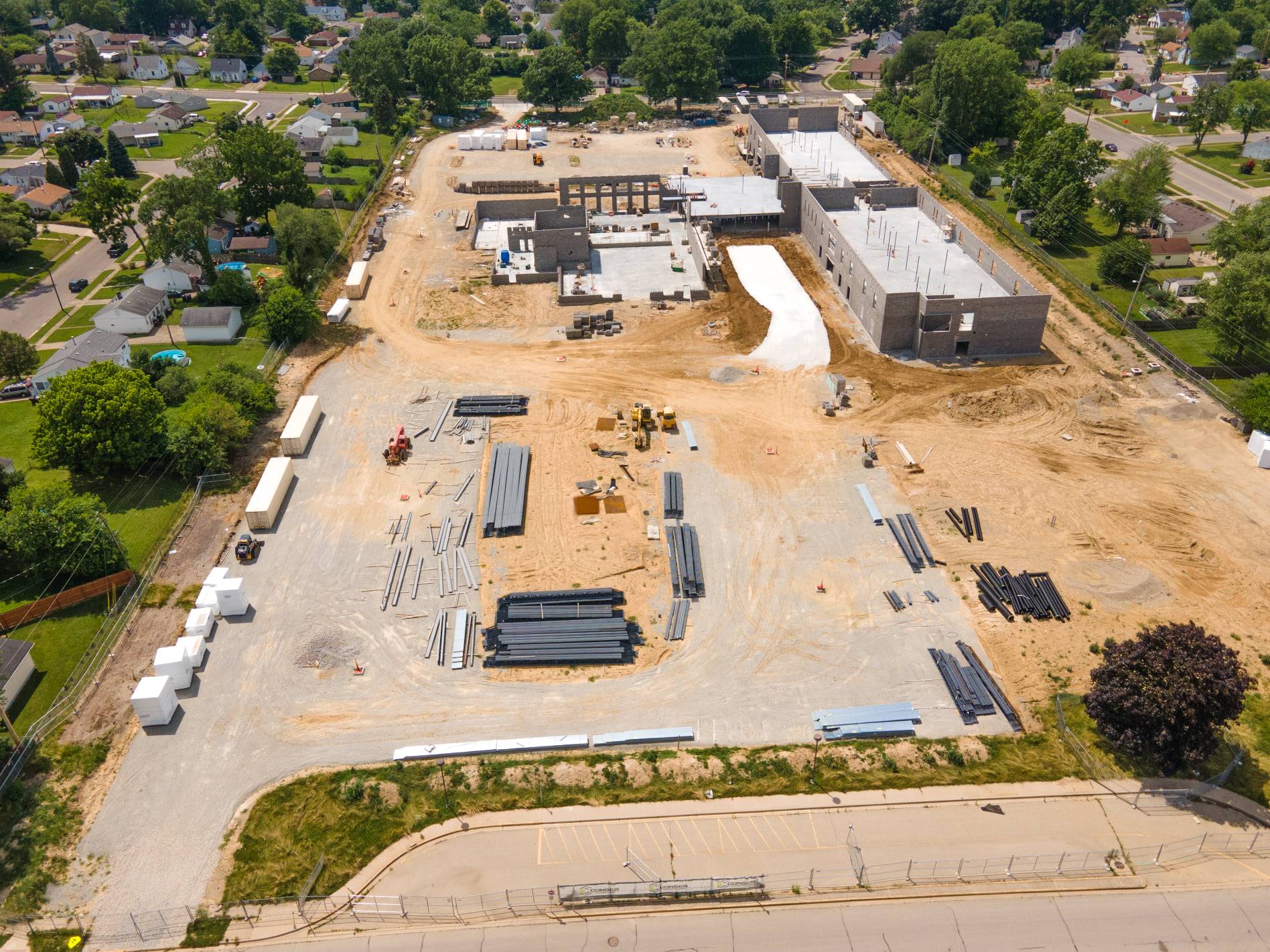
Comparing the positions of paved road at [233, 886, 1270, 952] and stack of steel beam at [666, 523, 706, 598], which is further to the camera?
stack of steel beam at [666, 523, 706, 598]

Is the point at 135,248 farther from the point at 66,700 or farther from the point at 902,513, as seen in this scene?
the point at 902,513

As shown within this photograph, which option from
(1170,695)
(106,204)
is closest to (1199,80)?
(1170,695)

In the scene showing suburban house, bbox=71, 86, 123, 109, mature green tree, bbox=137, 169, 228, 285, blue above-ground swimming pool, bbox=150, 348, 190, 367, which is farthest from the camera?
suburban house, bbox=71, 86, 123, 109

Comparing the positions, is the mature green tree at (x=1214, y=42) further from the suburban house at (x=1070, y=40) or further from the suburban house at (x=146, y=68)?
the suburban house at (x=146, y=68)

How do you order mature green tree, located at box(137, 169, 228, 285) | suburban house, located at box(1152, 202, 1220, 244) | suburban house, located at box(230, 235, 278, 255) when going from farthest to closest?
1. suburban house, located at box(230, 235, 278, 255)
2. suburban house, located at box(1152, 202, 1220, 244)
3. mature green tree, located at box(137, 169, 228, 285)

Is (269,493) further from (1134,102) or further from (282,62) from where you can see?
(1134,102)

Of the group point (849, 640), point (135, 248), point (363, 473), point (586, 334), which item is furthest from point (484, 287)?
point (849, 640)

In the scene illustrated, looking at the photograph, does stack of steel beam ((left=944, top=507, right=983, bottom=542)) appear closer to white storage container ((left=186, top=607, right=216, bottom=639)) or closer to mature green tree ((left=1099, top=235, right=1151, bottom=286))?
mature green tree ((left=1099, top=235, right=1151, bottom=286))

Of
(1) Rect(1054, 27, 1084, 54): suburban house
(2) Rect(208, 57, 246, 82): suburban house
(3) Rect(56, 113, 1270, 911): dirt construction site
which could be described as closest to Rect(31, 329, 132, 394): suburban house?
(3) Rect(56, 113, 1270, 911): dirt construction site
